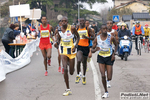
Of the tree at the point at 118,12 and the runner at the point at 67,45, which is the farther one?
the tree at the point at 118,12

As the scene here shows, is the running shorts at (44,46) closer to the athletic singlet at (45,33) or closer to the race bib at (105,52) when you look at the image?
the athletic singlet at (45,33)

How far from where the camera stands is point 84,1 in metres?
69.1

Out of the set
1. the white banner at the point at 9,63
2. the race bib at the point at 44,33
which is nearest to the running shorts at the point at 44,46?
the race bib at the point at 44,33

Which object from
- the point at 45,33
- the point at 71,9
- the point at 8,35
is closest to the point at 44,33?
the point at 45,33

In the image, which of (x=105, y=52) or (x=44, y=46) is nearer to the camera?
(x=105, y=52)

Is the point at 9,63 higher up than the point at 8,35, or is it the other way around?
the point at 8,35

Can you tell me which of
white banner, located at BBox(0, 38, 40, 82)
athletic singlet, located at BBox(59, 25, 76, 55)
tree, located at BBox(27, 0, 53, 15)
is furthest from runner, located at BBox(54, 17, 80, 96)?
tree, located at BBox(27, 0, 53, 15)

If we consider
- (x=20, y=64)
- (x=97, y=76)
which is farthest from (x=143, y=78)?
(x=20, y=64)

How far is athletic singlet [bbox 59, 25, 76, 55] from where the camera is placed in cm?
820

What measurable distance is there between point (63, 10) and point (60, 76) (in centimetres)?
5306

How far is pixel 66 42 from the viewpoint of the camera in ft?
27.2

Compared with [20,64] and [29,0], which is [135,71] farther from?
[29,0]

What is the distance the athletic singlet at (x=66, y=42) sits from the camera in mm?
8199

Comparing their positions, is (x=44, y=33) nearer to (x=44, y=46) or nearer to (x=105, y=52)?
(x=44, y=46)
